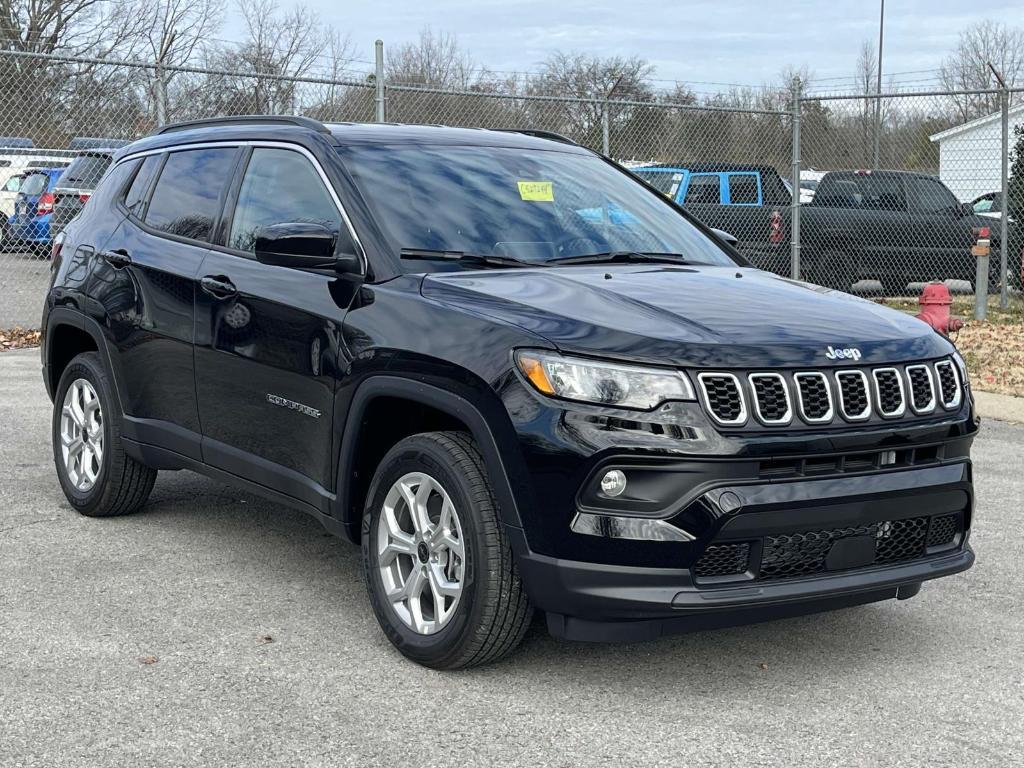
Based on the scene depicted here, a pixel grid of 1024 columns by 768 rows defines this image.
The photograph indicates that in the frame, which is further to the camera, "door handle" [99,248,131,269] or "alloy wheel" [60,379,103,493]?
"alloy wheel" [60,379,103,493]

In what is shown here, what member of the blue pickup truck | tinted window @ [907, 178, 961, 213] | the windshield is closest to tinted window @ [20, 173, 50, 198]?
the blue pickup truck

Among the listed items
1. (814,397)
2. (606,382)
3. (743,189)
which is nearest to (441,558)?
(606,382)

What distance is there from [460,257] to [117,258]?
6.61 feet

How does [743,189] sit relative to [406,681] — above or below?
above

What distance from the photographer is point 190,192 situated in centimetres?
586

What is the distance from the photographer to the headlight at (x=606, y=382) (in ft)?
12.6

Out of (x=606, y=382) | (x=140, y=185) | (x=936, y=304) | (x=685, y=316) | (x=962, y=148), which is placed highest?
(x=962, y=148)

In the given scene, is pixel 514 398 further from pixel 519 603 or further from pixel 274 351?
pixel 274 351

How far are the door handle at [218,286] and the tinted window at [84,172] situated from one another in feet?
33.7

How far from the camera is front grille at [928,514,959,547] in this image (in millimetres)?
4309

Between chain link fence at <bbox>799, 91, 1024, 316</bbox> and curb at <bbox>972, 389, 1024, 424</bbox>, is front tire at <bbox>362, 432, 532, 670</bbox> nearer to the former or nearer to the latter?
curb at <bbox>972, 389, 1024, 424</bbox>

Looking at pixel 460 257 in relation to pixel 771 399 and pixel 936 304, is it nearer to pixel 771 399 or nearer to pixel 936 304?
pixel 771 399

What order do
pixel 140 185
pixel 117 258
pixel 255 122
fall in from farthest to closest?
pixel 140 185, pixel 117 258, pixel 255 122

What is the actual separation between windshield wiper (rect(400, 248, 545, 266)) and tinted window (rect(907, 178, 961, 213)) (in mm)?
14165
